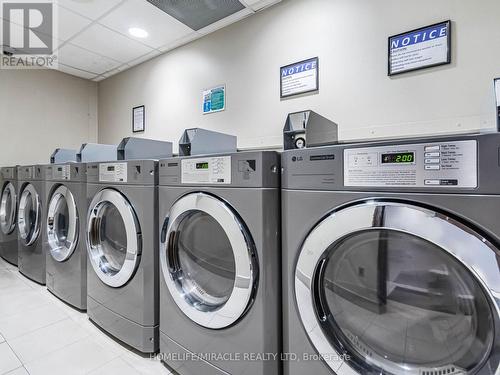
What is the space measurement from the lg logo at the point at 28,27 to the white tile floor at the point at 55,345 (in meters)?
2.45

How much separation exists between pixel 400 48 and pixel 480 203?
50.1 inches

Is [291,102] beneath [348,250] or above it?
above

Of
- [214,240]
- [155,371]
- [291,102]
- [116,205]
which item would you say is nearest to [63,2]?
[116,205]

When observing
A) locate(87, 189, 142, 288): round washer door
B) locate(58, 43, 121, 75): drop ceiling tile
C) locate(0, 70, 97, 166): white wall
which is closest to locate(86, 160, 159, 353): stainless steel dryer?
locate(87, 189, 142, 288): round washer door

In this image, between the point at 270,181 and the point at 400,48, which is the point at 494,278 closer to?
the point at 270,181

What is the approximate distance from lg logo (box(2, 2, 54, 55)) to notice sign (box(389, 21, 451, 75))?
2.68 meters

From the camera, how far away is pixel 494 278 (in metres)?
0.61

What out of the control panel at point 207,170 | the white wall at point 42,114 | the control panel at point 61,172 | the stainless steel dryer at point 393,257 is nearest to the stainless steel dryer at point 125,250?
the control panel at point 207,170

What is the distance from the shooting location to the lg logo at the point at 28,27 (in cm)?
223

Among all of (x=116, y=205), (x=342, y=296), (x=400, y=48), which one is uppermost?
(x=400, y=48)

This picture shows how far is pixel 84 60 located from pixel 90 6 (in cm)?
→ 126

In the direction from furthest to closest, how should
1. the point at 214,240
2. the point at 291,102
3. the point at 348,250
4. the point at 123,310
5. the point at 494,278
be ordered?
the point at 291,102 → the point at 123,310 → the point at 214,240 → the point at 348,250 → the point at 494,278

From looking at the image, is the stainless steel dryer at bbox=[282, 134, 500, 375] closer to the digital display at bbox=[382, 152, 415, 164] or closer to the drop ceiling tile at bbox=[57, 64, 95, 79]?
the digital display at bbox=[382, 152, 415, 164]

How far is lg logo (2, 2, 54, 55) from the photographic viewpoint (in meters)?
2.23
